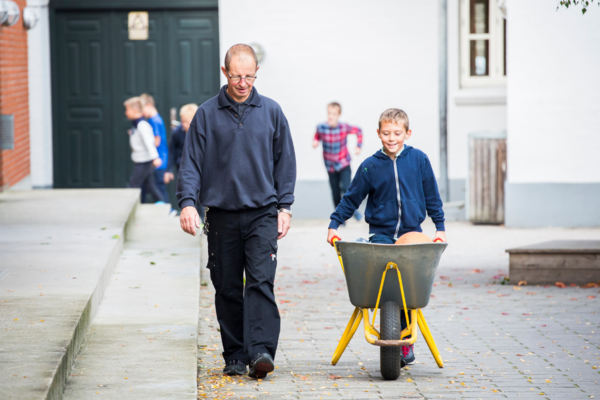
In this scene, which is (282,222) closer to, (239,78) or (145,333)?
(239,78)

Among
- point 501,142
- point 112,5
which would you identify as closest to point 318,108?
point 501,142

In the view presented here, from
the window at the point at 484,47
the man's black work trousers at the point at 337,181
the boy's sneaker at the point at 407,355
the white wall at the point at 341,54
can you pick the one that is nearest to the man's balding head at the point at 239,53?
the boy's sneaker at the point at 407,355

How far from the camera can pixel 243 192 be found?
480 cm

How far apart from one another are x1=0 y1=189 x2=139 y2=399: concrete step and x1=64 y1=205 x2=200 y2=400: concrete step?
113 mm

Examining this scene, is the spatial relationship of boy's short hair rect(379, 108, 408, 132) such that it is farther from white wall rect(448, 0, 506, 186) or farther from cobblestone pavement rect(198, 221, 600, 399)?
white wall rect(448, 0, 506, 186)

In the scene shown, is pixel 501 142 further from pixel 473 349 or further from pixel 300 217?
pixel 473 349

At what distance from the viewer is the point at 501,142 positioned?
1303 cm

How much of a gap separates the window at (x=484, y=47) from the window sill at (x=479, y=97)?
0.27m

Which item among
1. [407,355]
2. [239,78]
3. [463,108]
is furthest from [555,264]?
[463,108]

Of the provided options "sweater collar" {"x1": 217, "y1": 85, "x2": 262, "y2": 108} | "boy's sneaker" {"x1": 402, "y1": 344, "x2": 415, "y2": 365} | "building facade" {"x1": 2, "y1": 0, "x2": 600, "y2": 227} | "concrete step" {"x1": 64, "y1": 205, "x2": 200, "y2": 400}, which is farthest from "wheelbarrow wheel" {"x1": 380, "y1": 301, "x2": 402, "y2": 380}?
"building facade" {"x1": 2, "y1": 0, "x2": 600, "y2": 227}

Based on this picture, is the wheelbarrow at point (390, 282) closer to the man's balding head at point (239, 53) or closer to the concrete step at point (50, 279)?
the man's balding head at point (239, 53)

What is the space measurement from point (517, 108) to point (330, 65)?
10.1 ft

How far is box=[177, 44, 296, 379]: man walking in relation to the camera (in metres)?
4.81

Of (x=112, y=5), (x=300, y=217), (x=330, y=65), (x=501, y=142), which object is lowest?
(x=300, y=217)
